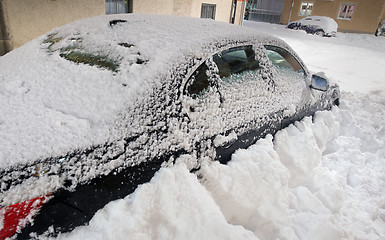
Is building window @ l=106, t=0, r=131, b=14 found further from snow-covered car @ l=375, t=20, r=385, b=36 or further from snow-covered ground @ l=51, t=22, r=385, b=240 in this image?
snow-covered car @ l=375, t=20, r=385, b=36

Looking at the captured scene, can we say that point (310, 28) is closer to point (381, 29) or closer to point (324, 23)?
point (324, 23)

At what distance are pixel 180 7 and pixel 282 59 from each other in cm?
750

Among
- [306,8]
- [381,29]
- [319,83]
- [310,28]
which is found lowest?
[310,28]

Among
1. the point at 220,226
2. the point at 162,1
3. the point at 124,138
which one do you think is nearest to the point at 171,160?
the point at 124,138

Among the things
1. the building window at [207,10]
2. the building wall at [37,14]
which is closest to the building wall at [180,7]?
the building window at [207,10]

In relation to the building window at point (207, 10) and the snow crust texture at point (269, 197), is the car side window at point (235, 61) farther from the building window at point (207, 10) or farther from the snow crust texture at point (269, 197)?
Result: the building window at point (207, 10)

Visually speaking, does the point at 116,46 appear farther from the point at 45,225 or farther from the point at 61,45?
the point at 45,225

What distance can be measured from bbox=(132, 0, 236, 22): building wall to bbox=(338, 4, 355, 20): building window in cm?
1654

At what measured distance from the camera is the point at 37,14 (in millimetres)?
6223

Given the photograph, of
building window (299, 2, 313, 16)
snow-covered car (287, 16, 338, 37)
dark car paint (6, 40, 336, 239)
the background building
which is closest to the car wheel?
snow-covered car (287, 16, 338, 37)

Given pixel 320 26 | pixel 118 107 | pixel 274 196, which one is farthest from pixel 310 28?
pixel 118 107

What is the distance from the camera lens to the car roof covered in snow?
1437 mm

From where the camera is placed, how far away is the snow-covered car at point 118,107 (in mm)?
1327

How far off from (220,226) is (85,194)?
0.86 m
